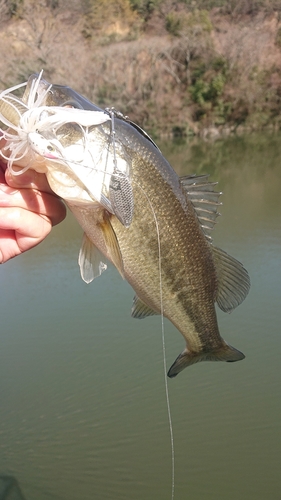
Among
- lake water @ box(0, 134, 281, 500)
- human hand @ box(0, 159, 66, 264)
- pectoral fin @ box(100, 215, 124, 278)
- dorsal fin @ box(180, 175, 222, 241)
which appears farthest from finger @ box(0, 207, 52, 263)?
lake water @ box(0, 134, 281, 500)

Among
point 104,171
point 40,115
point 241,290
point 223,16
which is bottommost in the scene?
point 241,290

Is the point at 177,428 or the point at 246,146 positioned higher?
the point at 246,146

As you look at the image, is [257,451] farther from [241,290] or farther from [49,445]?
[241,290]

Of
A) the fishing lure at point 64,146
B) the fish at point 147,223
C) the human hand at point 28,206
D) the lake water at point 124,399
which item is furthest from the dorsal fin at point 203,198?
the lake water at point 124,399

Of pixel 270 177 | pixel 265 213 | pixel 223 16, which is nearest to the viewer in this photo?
pixel 265 213

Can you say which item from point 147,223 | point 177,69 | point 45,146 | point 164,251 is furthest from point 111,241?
point 177,69

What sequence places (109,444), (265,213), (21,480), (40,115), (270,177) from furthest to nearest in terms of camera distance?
1. (270,177)
2. (265,213)
3. (109,444)
4. (21,480)
5. (40,115)

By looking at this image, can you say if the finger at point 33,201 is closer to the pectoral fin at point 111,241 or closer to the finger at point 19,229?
the finger at point 19,229

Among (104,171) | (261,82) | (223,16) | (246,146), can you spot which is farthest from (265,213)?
(223,16)
